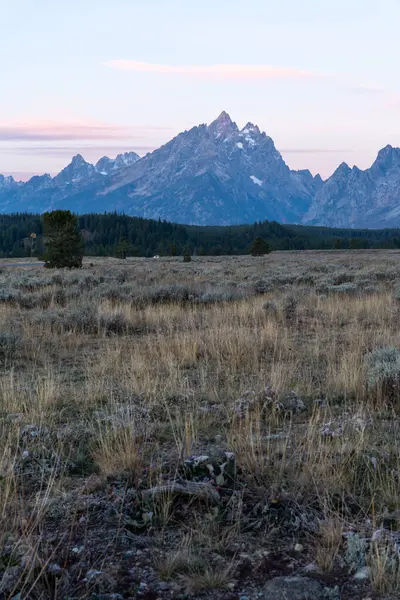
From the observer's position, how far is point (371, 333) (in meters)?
9.20

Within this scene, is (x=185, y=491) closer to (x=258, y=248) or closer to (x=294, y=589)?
(x=294, y=589)

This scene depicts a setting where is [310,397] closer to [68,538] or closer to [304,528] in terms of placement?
[304,528]

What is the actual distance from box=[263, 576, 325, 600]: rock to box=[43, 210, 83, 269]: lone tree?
130ft

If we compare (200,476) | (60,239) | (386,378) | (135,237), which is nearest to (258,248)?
(60,239)

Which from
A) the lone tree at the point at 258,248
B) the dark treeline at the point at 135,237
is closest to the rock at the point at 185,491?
the lone tree at the point at 258,248

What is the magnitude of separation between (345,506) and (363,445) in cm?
86

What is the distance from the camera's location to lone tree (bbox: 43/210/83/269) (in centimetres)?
4062

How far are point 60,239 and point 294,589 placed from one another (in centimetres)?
3996

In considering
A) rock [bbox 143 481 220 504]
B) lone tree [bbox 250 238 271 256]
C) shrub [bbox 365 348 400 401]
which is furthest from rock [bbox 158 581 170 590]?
lone tree [bbox 250 238 271 256]

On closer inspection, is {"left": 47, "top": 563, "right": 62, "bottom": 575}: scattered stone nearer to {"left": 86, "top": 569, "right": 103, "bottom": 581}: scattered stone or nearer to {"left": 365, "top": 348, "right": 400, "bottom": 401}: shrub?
{"left": 86, "top": 569, "right": 103, "bottom": 581}: scattered stone

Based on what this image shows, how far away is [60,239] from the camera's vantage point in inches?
1597

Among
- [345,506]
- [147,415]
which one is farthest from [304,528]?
[147,415]

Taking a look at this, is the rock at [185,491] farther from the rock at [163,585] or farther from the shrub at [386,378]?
the shrub at [386,378]

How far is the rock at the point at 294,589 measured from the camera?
8.56ft
